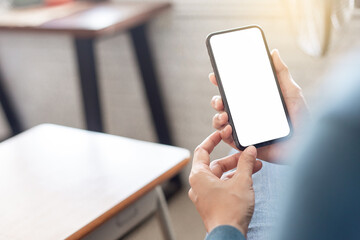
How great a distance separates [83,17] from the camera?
182 centimetres

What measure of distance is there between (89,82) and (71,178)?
2.65 feet

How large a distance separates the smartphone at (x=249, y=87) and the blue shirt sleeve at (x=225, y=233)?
0.26 metres

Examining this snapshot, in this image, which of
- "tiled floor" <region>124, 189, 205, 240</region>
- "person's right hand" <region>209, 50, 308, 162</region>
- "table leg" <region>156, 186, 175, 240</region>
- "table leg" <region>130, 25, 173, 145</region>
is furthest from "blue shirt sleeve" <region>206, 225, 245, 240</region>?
"table leg" <region>130, 25, 173, 145</region>

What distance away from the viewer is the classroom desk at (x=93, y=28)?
67.2 inches

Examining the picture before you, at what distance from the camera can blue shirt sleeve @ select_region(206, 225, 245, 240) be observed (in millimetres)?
600

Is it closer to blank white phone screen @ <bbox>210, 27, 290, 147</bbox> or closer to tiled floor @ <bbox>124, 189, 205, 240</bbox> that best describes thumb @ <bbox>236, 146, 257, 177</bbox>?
blank white phone screen @ <bbox>210, 27, 290, 147</bbox>

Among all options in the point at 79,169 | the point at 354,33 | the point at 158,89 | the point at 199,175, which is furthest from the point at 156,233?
the point at 199,175

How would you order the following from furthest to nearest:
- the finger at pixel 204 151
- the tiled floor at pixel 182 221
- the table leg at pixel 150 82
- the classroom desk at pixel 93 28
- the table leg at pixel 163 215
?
the table leg at pixel 150 82
the tiled floor at pixel 182 221
the classroom desk at pixel 93 28
the table leg at pixel 163 215
the finger at pixel 204 151

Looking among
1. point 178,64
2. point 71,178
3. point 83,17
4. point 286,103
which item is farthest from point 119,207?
point 178,64

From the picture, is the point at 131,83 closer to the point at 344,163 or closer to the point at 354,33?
the point at 354,33

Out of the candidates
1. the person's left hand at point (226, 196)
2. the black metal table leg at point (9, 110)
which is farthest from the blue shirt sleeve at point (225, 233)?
the black metal table leg at point (9, 110)

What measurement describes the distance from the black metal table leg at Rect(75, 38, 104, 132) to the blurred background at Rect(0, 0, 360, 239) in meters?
0.37

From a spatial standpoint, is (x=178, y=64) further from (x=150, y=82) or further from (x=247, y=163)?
(x=247, y=163)

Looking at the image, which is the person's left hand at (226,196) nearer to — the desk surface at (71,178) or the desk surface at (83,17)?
the desk surface at (71,178)
